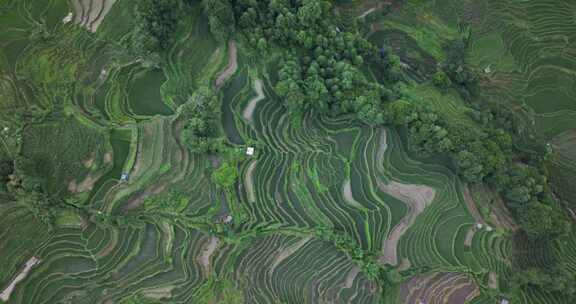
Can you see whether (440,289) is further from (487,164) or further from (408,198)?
(487,164)

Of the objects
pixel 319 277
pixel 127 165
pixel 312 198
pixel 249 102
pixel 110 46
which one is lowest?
pixel 319 277

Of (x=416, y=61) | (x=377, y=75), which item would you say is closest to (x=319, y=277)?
(x=377, y=75)

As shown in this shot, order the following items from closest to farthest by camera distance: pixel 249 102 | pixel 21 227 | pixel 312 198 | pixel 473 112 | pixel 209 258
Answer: pixel 21 227, pixel 209 258, pixel 312 198, pixel 249 102, pixel 473 112

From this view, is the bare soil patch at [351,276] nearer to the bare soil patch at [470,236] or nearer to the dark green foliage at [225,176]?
the bare soil patch at [470,236]

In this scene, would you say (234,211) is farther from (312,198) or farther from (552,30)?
(552,30)

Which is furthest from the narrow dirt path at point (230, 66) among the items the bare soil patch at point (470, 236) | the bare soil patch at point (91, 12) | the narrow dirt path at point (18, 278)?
the bare soil patch at point (470, 236)

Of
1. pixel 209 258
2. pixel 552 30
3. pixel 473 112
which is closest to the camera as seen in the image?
pixel 209 258

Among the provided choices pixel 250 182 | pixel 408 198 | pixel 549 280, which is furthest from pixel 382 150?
pixel 549 280

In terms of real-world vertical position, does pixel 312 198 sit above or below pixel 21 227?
below
